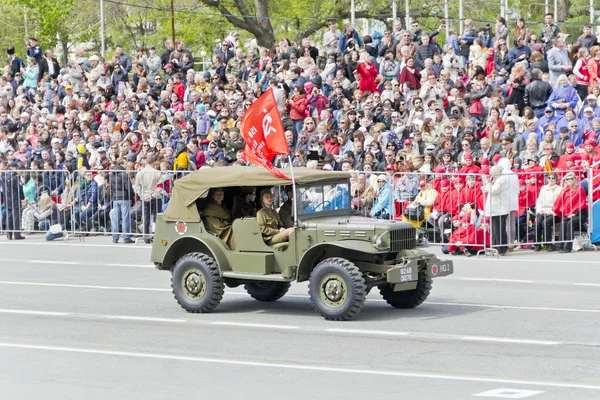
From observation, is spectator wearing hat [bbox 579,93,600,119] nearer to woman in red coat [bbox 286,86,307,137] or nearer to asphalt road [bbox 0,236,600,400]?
asphalt road [bbox 0,236,600,400]

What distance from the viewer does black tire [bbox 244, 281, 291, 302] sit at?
612 inches

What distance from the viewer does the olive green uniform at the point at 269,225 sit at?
14305mm

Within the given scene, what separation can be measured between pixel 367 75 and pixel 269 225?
44.5 ft

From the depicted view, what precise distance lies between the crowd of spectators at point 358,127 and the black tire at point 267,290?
5.74 metres

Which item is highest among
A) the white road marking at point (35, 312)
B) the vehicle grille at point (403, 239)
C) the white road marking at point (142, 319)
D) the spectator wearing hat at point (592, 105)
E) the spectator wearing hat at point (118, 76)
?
the spectator wearing hat at point (118, 76)

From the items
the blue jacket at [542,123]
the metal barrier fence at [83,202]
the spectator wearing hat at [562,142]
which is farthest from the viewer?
the metal barrier fence at [83,202]

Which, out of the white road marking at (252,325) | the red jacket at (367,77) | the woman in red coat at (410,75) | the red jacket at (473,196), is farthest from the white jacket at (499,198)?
the red jacket at (367,77)

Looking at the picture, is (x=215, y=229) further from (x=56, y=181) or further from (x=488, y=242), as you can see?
(x=56, y=181)

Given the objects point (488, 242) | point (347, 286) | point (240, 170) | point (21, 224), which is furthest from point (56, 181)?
point (347, 286)

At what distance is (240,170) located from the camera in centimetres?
1476

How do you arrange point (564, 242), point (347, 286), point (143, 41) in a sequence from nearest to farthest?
point (347, 286) → point (564, 242) → point (143, 41)

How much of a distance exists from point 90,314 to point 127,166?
10.4 meters

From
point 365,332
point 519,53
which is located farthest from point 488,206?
point 365,332

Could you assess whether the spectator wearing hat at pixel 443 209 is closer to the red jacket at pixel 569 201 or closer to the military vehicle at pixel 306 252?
the red jacket at pixel 569 201
